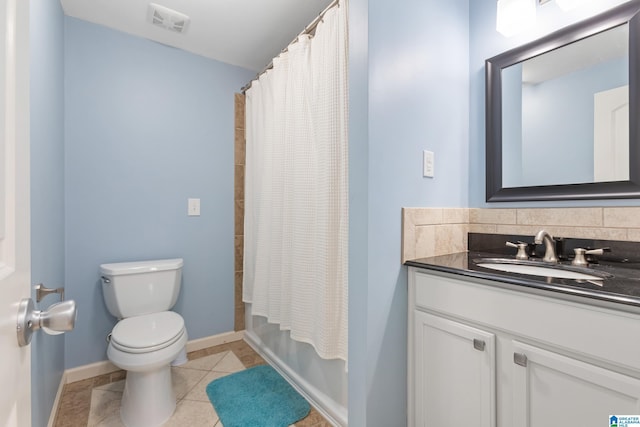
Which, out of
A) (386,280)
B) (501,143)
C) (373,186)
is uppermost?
(501,143)

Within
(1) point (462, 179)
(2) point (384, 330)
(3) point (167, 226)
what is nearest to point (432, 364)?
(2) point (384, 330)

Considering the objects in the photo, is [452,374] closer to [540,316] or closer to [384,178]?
[540,316]

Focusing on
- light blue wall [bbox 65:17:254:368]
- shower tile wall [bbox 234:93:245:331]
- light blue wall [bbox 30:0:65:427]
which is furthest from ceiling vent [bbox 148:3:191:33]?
shower tile wall [bbox 234:93:245:331]

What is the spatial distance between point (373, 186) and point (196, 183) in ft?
5.13

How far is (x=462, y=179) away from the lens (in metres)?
1.46

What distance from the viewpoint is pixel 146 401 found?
1398 mm

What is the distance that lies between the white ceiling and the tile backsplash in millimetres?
1373

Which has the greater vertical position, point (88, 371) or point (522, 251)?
point (522, 251)

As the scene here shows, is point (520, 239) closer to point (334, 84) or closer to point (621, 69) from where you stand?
point (621, 69)

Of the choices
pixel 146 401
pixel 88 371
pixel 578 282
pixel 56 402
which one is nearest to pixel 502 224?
pixel 578 282

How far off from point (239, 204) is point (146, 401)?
1385 mm

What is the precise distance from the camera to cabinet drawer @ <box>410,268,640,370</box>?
701 millimetres

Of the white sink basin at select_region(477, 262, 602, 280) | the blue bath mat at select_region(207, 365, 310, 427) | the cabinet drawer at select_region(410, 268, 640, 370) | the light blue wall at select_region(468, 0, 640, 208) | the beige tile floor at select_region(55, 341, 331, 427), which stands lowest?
the beige tile floor at select_region(55, 341, 331, 427)

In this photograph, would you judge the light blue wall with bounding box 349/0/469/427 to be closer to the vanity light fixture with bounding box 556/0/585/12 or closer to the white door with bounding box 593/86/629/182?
the vanity light fixture with bounding box 556/0/585/12
